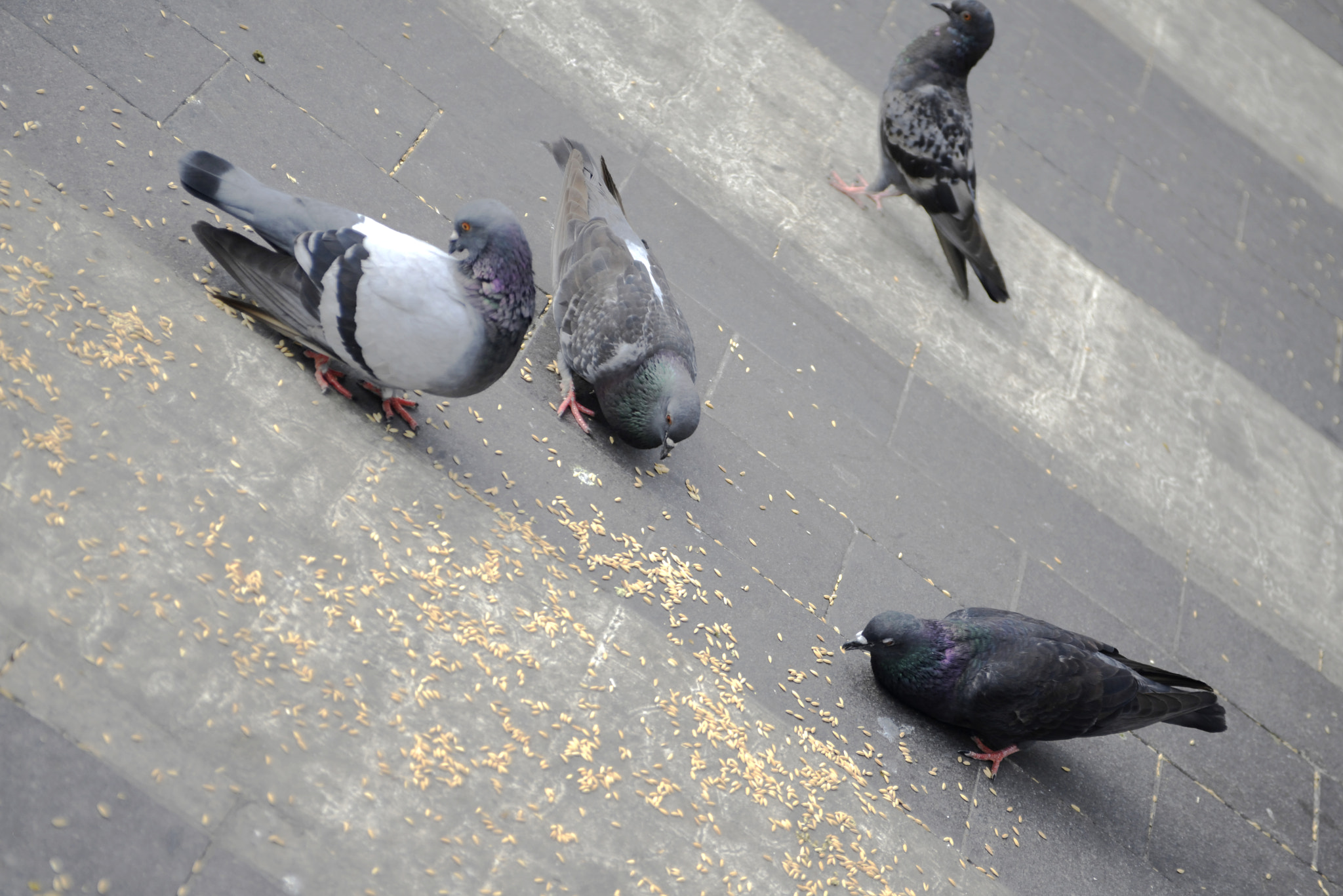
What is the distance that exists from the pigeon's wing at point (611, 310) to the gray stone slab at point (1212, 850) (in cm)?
323

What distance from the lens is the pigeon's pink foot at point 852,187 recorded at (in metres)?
5.78

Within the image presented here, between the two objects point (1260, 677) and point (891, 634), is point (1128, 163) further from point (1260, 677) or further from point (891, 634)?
point (891, 634)

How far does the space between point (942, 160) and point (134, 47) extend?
4328mm

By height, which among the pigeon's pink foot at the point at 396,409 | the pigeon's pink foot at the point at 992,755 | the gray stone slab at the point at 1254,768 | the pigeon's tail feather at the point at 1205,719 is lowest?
the pigeon's pink foot at the point at 396,409

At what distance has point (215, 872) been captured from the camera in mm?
2730

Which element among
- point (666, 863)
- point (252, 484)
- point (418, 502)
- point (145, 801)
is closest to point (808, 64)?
point (418, 502)

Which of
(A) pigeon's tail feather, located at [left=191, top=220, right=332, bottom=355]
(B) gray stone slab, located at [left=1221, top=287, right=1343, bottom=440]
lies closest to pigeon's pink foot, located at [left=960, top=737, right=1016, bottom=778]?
(A) pigeon's tail feather, located at [left=191, top=220, right=332, bottom=355]

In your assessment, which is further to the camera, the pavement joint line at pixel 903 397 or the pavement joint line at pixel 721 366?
Result: the pavement joint line at pixel 903 397

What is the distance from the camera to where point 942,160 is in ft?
17.8

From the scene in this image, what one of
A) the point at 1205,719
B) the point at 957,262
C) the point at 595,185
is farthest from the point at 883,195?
the point at 1205,719

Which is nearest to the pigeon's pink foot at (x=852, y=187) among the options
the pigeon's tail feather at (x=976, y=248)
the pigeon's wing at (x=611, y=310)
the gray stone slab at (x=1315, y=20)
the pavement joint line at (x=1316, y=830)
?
the pigeon's tail feather at (x=976, y=248)

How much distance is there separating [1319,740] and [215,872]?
18.6 feet

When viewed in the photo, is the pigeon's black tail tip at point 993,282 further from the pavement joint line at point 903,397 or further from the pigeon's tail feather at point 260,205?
the pigeon's tail feather at point 260,205

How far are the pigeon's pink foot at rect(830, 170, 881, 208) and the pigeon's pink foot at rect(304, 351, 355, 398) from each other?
11.5ft
